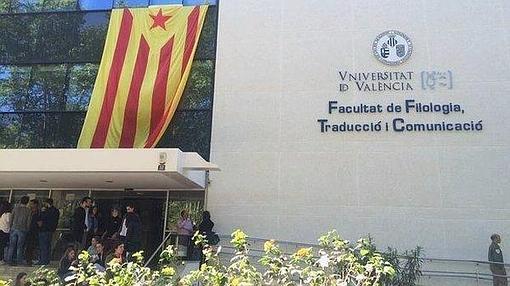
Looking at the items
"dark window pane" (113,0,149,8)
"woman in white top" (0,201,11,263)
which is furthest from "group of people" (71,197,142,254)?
"dark window pane" (113,0,149,8)

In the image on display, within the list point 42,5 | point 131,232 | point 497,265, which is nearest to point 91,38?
point 42,5

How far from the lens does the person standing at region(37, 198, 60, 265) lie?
11812mm

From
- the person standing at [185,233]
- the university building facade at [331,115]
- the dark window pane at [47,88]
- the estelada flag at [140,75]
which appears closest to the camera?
the person standing at [185,233]

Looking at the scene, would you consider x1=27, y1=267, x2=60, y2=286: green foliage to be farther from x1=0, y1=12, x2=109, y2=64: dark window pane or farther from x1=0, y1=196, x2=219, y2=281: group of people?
x1=0, y1=12, x2=109, y2=64: dark window pane

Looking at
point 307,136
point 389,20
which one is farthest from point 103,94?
point 389,20

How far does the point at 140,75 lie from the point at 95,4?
308 centimetres

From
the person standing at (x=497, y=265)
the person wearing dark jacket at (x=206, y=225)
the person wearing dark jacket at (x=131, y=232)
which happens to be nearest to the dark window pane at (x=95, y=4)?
the person wearing dark jacket at (x=131, y=232)

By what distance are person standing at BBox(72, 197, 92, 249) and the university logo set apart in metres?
8.30

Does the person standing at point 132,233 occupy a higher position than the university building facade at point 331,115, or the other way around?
the university building facade at point 331,115

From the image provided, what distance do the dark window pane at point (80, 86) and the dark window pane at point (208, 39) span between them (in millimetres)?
2997

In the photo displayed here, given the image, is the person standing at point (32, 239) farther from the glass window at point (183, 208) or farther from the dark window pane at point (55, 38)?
the dark window pane at point (55, 38)

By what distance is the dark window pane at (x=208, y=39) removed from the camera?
48.2ft

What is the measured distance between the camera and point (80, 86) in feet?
48.7

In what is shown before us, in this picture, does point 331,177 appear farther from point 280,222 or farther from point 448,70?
point 448,70
